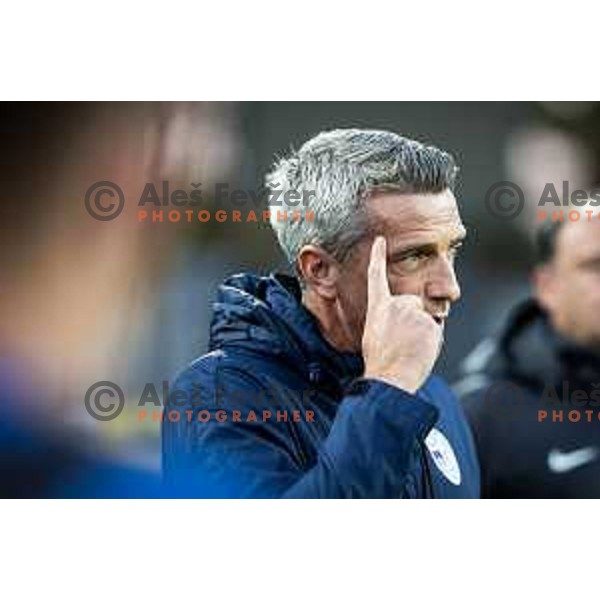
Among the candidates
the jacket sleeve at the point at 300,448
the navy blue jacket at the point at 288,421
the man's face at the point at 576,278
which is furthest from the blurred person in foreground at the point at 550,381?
the jacket sleeve at the point at 300,448

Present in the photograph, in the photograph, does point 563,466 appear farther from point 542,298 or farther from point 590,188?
point 590,188

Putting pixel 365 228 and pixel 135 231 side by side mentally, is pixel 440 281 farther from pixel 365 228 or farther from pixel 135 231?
pixel 135 231

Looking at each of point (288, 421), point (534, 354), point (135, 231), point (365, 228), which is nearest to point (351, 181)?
point (365, 228)

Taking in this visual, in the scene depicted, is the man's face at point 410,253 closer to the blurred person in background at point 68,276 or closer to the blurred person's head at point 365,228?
the blurred person's head at point 365,228

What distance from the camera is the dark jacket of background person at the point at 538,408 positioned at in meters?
2.99

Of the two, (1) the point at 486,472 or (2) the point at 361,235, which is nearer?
(2) the point at 361,235

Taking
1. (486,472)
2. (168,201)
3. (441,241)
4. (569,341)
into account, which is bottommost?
(486,472)

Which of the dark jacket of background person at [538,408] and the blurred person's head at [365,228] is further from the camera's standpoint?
the dark jacket of background person at [538,408]

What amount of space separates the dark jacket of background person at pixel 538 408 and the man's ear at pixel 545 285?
0.09ft

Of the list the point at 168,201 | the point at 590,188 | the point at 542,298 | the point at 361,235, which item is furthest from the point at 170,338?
the point at 590,188
